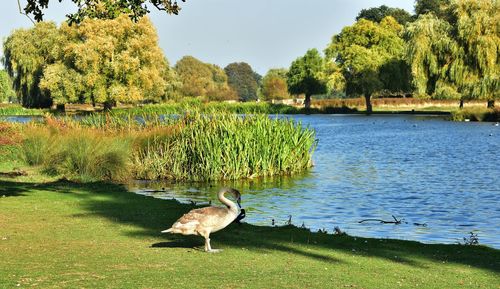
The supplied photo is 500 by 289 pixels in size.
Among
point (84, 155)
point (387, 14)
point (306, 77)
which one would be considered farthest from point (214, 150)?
→ point (387, 14)

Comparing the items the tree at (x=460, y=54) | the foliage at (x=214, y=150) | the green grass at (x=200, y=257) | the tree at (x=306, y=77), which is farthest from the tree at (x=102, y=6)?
the tree at (x=306, y=77)

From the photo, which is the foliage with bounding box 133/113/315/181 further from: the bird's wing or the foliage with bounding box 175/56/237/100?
the foliage with bounding box 175/56/237/100

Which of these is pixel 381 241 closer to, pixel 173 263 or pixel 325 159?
pixel 173 263

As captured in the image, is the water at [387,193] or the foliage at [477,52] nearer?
the water at [387,193]

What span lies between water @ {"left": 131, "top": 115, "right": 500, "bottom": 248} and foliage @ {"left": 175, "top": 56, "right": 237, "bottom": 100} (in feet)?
396

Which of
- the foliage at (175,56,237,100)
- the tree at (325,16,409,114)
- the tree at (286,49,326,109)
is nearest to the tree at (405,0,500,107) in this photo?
the tree at (325,16,409,114)

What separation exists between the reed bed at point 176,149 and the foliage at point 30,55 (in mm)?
68018

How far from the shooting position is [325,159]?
4203cm

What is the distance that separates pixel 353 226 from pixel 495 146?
32869 millimetres

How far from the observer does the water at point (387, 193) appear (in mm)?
19219

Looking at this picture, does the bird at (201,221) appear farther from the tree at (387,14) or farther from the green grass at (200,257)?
the tree at (387,14)

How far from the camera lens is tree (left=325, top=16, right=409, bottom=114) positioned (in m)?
105

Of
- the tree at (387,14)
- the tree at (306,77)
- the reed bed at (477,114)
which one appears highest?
the tree at (387,14)

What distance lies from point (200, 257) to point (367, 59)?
96725mm
